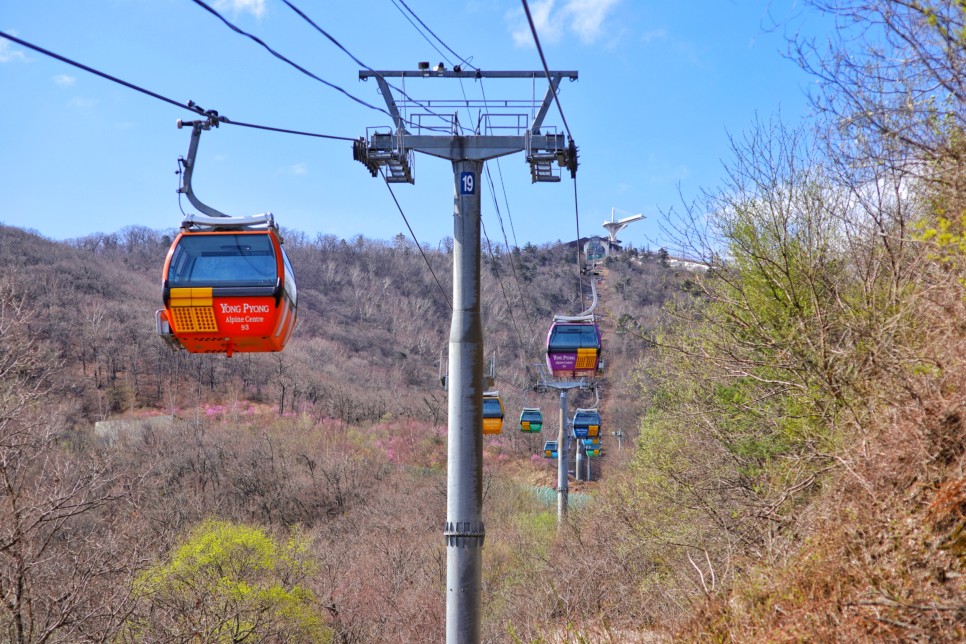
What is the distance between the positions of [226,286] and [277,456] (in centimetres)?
4902

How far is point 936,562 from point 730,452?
28.2 ft

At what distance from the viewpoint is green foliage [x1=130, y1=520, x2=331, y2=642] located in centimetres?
2291

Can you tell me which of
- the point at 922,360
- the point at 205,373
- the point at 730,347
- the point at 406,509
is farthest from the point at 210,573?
the point at 205,373

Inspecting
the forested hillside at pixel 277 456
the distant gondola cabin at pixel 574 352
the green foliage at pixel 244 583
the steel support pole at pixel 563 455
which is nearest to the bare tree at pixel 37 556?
the forested hillside at pixel 277 456

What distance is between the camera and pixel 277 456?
183ft

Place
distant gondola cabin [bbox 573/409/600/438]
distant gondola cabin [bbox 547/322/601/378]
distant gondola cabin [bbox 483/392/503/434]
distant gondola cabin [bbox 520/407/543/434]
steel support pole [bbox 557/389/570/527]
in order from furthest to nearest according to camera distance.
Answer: distant gondola cabin [bbox 573/409/600/438] → distant gondola cabin [bbox 520/407/543/434] → steel support pole [bbox 557/389/570/527] → distant gondola cabin [bbox 483/392/503/434] → distant gondola cabin [bbox 547/322/601/378]

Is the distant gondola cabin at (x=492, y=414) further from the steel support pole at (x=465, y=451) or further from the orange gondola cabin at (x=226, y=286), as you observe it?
the steel support pole at (x=465, y=451)

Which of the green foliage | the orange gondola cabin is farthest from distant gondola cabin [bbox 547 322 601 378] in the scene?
the orange gondola cabin

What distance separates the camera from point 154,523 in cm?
4022

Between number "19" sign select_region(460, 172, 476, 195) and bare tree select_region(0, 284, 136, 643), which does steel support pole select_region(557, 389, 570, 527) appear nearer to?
bare tree select_region(0, 284, 136, 643)

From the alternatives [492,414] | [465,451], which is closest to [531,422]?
[492,414]

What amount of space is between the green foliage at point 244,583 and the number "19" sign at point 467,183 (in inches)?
611

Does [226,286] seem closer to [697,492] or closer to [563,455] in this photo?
[697,492]

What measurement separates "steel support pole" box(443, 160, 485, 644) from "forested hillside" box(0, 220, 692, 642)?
1949mm
